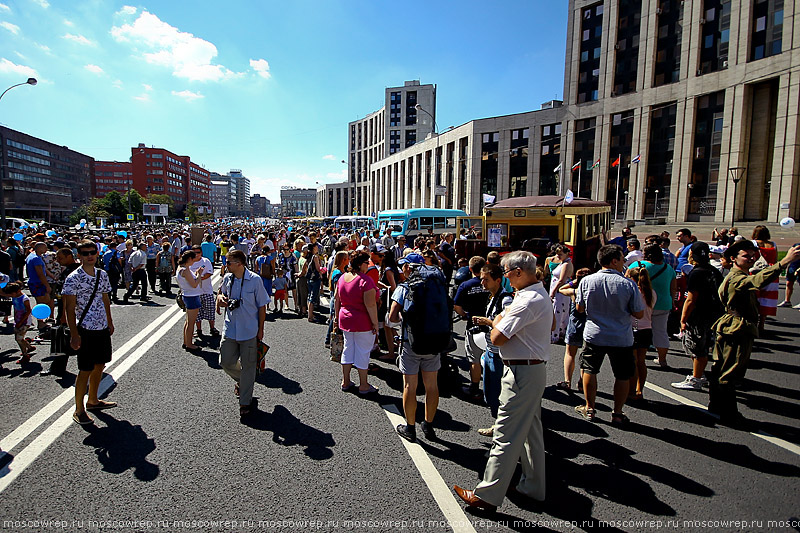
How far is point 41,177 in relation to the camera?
335 feet

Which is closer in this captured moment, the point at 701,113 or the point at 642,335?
the point at 642,335

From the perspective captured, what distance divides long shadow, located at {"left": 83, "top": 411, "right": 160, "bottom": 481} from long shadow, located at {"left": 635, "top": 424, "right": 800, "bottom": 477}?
15.7 ft

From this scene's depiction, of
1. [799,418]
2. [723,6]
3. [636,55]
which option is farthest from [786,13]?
[799,418]

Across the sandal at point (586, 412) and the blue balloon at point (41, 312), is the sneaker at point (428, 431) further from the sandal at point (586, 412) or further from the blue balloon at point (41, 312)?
the blue balloon at point (41, 312)

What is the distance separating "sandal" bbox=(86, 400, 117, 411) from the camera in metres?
4.68

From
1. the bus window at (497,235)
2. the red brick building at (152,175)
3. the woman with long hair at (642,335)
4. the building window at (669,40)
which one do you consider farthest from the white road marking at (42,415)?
the red brick building at (152,175)

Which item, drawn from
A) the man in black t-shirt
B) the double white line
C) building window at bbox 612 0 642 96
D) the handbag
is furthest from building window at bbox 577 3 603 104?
the double white line

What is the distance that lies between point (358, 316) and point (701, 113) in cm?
4183

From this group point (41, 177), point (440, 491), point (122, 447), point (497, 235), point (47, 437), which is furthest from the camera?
point (41, 177)

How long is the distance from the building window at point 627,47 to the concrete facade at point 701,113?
186 millimetres

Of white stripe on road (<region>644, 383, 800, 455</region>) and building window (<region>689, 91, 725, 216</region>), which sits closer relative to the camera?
white stripe on road (<region>644, 383, 800, 455</region>)

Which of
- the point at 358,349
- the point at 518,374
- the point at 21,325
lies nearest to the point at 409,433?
the point at 358,349

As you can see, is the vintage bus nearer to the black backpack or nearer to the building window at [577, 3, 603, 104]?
the black backpack

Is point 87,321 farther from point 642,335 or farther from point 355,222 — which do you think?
point 355,222
